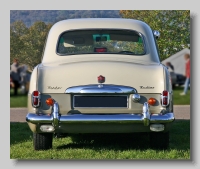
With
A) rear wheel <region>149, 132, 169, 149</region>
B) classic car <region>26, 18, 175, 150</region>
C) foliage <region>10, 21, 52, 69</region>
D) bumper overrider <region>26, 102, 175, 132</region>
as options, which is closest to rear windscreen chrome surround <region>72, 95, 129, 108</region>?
classic car <region>26, 18, 175, 150</region>

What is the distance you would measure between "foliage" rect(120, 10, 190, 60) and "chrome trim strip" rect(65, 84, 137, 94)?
6.95ft

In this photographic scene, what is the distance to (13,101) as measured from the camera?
8.91 meters

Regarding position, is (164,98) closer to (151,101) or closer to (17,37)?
(151,101)

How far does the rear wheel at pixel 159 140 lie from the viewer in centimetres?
721

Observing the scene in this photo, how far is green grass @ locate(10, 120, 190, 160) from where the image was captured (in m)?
7.23

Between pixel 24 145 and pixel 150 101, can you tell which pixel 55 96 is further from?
pixel 24 145

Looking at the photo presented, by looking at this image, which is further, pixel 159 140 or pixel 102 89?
pixel 159 140

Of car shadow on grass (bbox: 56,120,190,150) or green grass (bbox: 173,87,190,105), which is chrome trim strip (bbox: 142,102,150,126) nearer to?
car shadow on grass (bbox: 56,120,190,150)

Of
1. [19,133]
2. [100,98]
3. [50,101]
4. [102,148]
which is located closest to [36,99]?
[50,101]

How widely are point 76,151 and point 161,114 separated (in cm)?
134

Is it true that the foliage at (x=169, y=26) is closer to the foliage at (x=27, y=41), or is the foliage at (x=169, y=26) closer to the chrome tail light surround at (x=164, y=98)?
the foliage at (x=27, y=41)

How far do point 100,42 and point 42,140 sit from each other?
4.68ft

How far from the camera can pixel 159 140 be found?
23.8ft

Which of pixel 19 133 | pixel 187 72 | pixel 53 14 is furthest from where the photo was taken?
pixel 19 133
